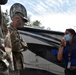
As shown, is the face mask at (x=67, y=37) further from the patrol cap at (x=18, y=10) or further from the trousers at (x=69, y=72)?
the patrol cap at (x=18, y=10)

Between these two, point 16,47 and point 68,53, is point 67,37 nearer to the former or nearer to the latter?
point 68,53

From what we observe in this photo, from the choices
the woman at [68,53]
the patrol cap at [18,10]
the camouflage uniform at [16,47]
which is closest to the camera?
the camouflage uniform at [16,47]

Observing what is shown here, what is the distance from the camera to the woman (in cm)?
509

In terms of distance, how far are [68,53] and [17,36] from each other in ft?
3.84

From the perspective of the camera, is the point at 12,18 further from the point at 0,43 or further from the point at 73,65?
the point at 0,43

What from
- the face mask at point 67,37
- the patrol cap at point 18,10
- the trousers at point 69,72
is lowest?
the trousers at point 69,72

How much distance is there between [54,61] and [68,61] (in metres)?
0.26

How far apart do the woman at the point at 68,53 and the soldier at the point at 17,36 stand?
98cm

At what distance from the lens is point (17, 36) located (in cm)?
430

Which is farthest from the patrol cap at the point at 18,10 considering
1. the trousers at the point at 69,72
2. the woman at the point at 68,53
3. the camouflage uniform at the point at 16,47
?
the trousers at the point at 69,72

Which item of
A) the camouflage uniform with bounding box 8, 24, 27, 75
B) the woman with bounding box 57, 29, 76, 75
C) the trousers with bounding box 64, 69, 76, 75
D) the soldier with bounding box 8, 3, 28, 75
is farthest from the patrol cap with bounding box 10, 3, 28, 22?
the trousers with bounding box 64, 69, 76, 75

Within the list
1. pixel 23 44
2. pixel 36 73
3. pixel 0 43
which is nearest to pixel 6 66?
pixel 0 43

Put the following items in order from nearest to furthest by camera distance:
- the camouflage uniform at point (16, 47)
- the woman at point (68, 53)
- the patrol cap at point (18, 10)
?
the camouflage uniform at point (16, 47) < the patrol cap at point (18, 10) < the woman at point (68, 53)

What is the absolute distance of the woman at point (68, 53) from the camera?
509cm
